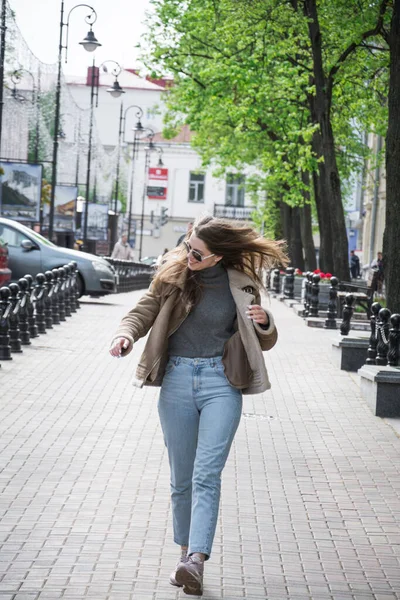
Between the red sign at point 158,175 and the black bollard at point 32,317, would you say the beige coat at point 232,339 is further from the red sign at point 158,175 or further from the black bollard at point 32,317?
the red sign at point 158,175

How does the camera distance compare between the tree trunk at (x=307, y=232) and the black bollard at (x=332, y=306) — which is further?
the tree trunk at (x=307, y=232)

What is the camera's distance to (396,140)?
1514 cm

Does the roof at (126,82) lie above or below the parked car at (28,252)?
above

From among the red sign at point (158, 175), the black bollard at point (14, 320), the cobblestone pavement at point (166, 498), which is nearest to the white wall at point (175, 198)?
the red sign at point (158, 175)

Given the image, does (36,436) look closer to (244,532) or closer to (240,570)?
(244,532)

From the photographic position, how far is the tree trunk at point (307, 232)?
1556 inches

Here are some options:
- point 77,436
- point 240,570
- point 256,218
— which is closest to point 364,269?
point 256,218

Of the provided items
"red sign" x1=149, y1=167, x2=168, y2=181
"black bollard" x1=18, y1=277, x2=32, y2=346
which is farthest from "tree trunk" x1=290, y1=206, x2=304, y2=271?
"red sign" x1=149, y1=167, x2=168, y2=181

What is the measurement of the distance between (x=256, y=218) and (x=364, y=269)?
802 centimetres

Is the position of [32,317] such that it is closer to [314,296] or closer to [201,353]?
[314,296]

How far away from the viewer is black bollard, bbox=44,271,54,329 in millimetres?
20797

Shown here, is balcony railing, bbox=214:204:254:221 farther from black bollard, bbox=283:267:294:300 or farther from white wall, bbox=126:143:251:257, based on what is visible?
black bollard, bbox=283:267:294:300

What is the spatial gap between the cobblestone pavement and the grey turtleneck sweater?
1062 millimetres

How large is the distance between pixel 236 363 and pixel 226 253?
515 mm
